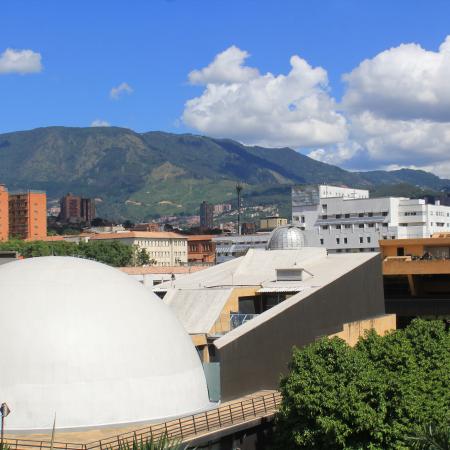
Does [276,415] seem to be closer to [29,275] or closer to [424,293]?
[29,275]

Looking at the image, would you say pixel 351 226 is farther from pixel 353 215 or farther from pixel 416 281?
pixel 416 281

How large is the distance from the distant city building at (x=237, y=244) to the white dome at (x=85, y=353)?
139 metres

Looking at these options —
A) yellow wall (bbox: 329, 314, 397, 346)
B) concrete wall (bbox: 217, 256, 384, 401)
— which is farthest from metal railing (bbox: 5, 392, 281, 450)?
yellow wall (bbox: 329, 314, 397, 346)

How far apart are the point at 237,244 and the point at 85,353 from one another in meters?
151

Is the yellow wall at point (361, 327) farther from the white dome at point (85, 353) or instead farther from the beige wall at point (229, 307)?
the white dome at point (85, 353)

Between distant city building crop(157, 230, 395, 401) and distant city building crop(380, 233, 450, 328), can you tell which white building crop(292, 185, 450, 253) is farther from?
distant city building crop(157, 230, 395, 401)

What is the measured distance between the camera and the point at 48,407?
31609 millimetres

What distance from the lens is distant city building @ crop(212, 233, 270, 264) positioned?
584ft

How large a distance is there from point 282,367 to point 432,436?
18.2 metres

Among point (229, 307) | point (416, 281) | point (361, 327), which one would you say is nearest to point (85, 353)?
point (229, 307)

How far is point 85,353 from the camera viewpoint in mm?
32844

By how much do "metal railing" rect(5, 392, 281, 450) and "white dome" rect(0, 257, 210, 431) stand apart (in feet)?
5.55

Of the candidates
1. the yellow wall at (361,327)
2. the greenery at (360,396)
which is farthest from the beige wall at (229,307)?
the greenery at (360,396)

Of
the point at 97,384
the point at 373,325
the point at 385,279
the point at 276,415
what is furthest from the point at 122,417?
the point at 385,279
